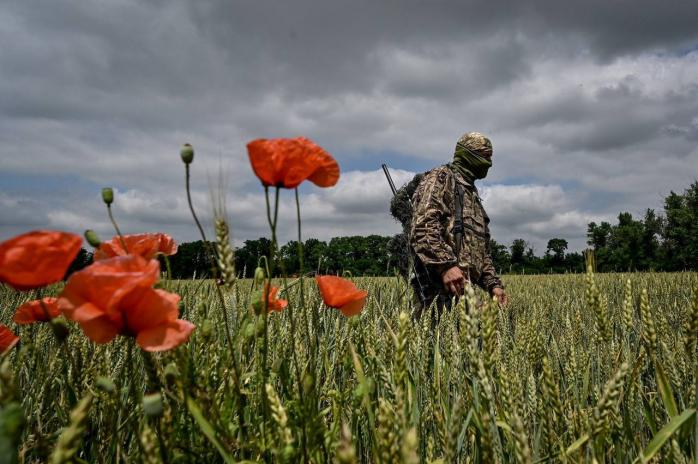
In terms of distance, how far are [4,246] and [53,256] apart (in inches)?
2.5

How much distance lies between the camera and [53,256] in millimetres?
669

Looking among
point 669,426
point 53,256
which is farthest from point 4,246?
point 669,426

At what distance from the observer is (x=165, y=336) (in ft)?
2.25

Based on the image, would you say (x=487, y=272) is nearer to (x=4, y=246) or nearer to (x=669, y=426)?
(x=669, y=426)

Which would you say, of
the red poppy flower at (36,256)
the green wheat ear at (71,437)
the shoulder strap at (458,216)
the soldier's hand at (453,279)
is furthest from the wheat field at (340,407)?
the shoulder strap at (458,216)

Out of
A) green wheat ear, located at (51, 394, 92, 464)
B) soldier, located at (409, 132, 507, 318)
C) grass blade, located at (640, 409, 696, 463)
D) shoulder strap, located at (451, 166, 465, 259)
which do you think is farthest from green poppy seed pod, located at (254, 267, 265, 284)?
shoulder strap, located at (451, 166, 465, 259)

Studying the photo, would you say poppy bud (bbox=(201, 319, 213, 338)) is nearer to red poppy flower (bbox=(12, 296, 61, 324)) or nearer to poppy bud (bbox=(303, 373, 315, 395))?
poppy bud (bbox=(303, 373, 315, 395))

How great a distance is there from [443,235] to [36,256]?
323cm

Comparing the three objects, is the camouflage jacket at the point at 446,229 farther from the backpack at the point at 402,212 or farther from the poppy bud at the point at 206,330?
the poppy bud at the point at 206,330

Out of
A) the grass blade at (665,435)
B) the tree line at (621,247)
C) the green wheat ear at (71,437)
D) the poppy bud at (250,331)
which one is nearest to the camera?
the green wheat ear at (71,437)

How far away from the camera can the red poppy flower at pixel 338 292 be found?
116cm

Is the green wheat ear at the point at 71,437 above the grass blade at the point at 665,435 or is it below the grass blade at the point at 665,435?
above

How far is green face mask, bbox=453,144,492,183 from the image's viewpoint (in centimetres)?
403

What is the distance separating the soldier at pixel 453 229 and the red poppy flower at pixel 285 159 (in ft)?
8.13
